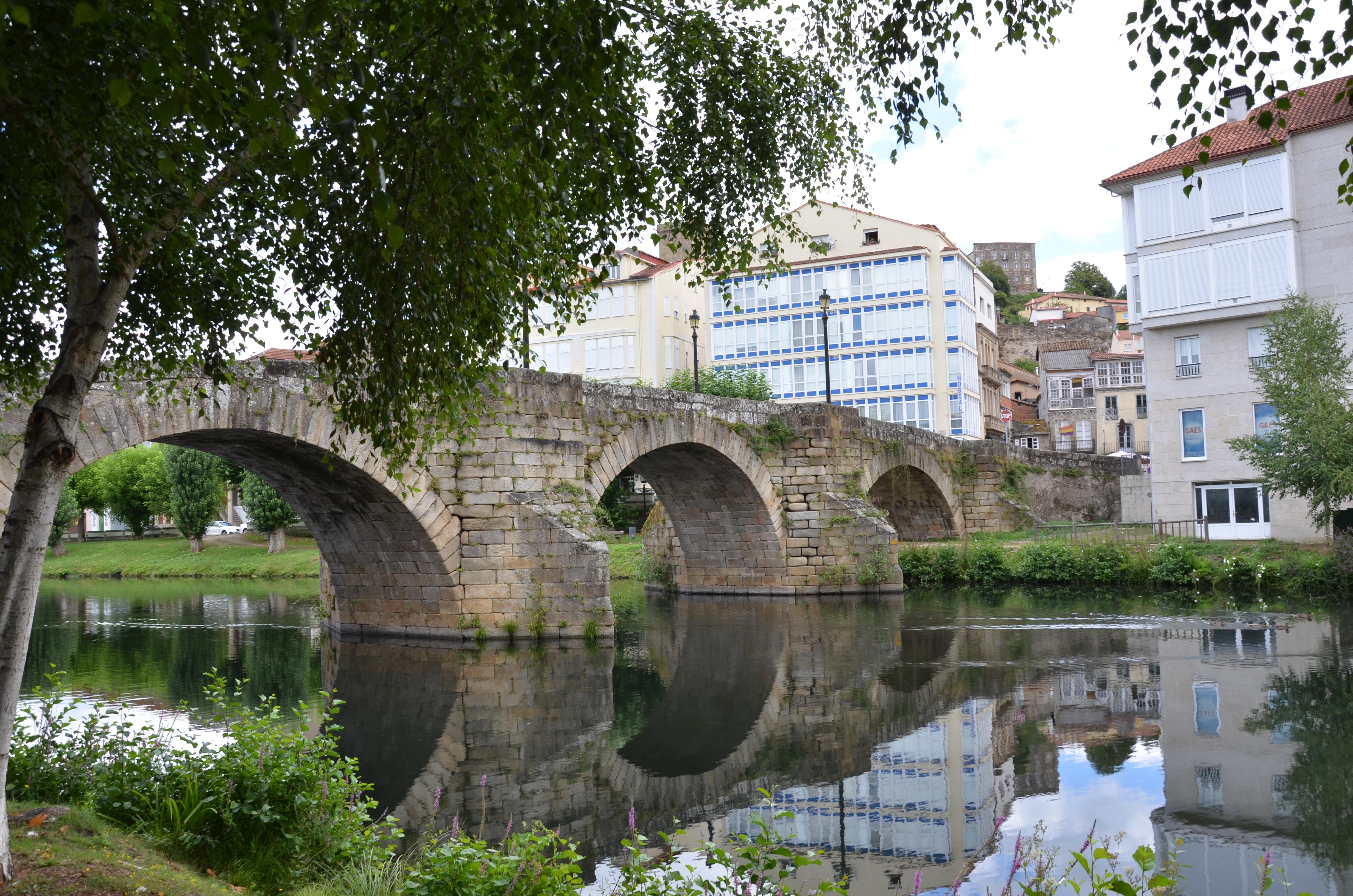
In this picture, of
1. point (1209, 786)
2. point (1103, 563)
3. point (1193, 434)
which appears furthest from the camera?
Result: point (1193, 434)

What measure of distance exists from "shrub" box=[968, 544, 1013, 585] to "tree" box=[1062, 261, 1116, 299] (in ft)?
276

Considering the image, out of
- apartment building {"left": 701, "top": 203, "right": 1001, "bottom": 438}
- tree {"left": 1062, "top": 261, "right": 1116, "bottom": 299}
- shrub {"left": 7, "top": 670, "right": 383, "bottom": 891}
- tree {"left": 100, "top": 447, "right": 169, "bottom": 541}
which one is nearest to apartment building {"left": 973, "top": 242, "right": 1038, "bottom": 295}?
tree {"left": 1062, "top": 261, "right": 1116, "bottom": 299}

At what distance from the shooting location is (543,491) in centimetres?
1595

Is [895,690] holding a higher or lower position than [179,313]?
lower

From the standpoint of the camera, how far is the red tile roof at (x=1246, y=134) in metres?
25.9

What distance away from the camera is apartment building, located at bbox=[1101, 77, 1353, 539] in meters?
26.2

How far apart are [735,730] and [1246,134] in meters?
23.9

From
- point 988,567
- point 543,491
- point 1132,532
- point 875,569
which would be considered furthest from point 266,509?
point 1132,532

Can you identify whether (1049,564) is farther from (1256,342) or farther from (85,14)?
(85,14)

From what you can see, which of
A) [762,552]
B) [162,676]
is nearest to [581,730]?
[162,676]

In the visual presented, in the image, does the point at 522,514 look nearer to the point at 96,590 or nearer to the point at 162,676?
the point at 162,676

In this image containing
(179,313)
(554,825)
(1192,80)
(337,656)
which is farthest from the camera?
(337,656)

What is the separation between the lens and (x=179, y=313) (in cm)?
610

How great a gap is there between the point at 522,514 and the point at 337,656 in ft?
10.3
